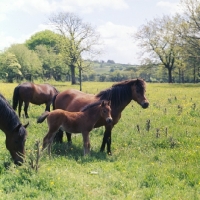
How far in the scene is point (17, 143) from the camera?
6.55 metres

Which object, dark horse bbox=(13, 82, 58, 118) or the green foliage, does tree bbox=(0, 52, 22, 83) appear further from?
dark horse bbox=(13, 82, 58, 118)

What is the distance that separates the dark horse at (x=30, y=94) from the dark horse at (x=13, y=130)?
24.1 ft

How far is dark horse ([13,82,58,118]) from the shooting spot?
1378 centimetres

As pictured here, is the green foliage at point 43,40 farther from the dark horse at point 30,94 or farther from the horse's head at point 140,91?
the horse's head at point 140,91

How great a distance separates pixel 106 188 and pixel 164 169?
5.81ft

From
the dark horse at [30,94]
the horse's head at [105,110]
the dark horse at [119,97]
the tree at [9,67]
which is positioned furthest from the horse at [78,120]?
the tree at [9,67]

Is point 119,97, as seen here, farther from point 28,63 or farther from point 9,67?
point 28,63

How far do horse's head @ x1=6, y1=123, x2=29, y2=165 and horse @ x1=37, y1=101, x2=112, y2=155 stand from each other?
1037mm

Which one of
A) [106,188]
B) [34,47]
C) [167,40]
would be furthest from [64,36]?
[106,188]

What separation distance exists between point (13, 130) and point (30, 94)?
7.81 meters

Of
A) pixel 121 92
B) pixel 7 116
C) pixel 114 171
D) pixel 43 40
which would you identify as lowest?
pixel 114 171

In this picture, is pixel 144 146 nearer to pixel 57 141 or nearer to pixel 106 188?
pixel 57 141

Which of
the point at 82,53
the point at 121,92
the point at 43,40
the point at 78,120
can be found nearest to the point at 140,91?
the point at 121,92

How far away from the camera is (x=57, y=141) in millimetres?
9273
